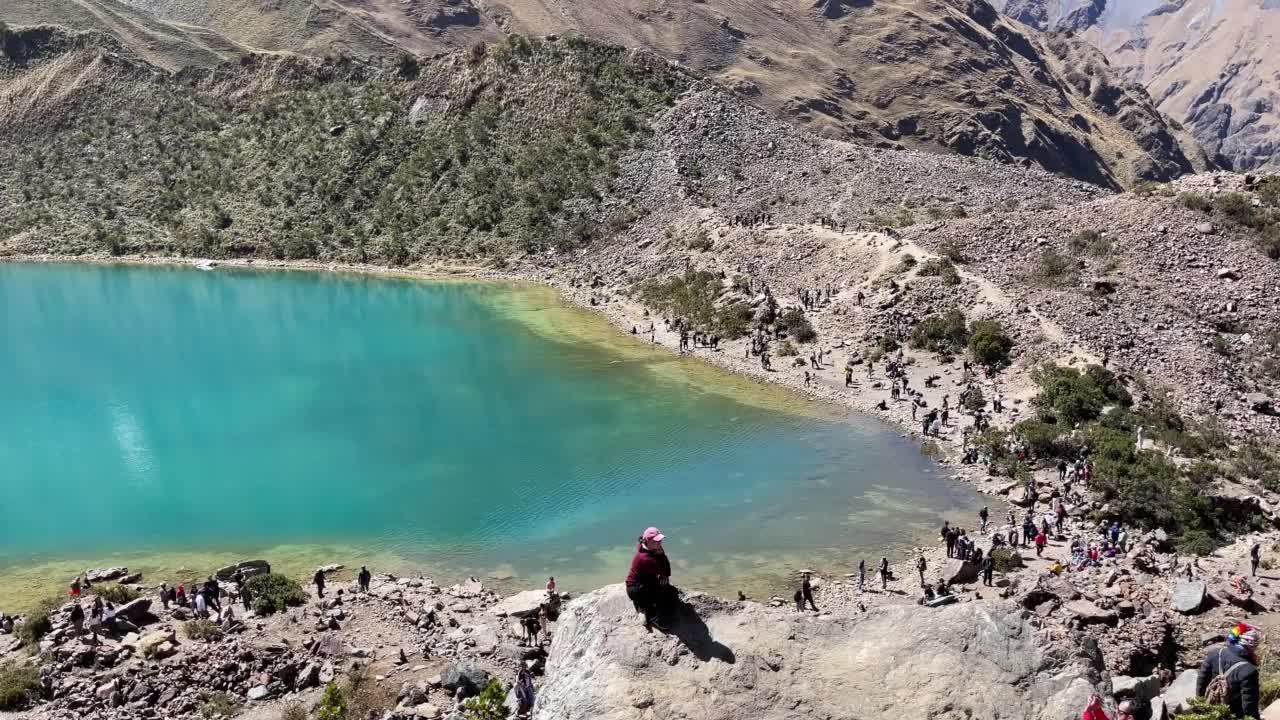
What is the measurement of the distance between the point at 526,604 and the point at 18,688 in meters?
13.5

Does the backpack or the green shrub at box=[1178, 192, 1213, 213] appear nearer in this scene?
the backpack

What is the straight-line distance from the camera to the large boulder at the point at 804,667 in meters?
13.7

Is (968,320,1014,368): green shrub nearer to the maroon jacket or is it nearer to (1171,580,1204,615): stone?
(1171,580,1204,615): stone

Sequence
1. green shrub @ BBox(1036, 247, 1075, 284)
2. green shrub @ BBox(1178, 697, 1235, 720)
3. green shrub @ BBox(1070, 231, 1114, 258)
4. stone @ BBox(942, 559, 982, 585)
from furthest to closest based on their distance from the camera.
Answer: green shrub @ BBox(1070, 231, 1114, 258)
green shrub @ BBox(1036, 247, 1075, 284)
stone @ BBox(942, 559, 982, 585)
green shrub @ BBox(1178, 697, 1235, 720)

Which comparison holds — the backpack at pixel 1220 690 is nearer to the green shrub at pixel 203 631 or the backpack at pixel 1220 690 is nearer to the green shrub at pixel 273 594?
the green shrub at pixel 203 631

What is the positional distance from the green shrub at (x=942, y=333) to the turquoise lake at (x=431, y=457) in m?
10.7

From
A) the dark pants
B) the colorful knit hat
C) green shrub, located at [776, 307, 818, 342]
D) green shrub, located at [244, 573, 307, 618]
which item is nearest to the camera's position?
the dark pants

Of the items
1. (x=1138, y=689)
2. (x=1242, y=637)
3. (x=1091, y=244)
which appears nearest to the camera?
(x=1242, y=637)

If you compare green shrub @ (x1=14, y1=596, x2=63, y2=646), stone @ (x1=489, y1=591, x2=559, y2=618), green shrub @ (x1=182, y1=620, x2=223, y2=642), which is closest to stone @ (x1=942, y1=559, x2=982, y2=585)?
stone @ (x1=489, y1=591, x2=559, y2=618)

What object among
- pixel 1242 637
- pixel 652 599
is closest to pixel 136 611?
pixel 652 599

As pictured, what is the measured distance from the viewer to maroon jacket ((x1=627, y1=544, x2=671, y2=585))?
46.2ft

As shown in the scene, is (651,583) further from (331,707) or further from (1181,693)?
(1181,693)

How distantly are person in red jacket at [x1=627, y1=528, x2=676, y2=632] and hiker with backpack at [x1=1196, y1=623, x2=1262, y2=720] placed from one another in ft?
27.6

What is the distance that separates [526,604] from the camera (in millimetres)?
29703
